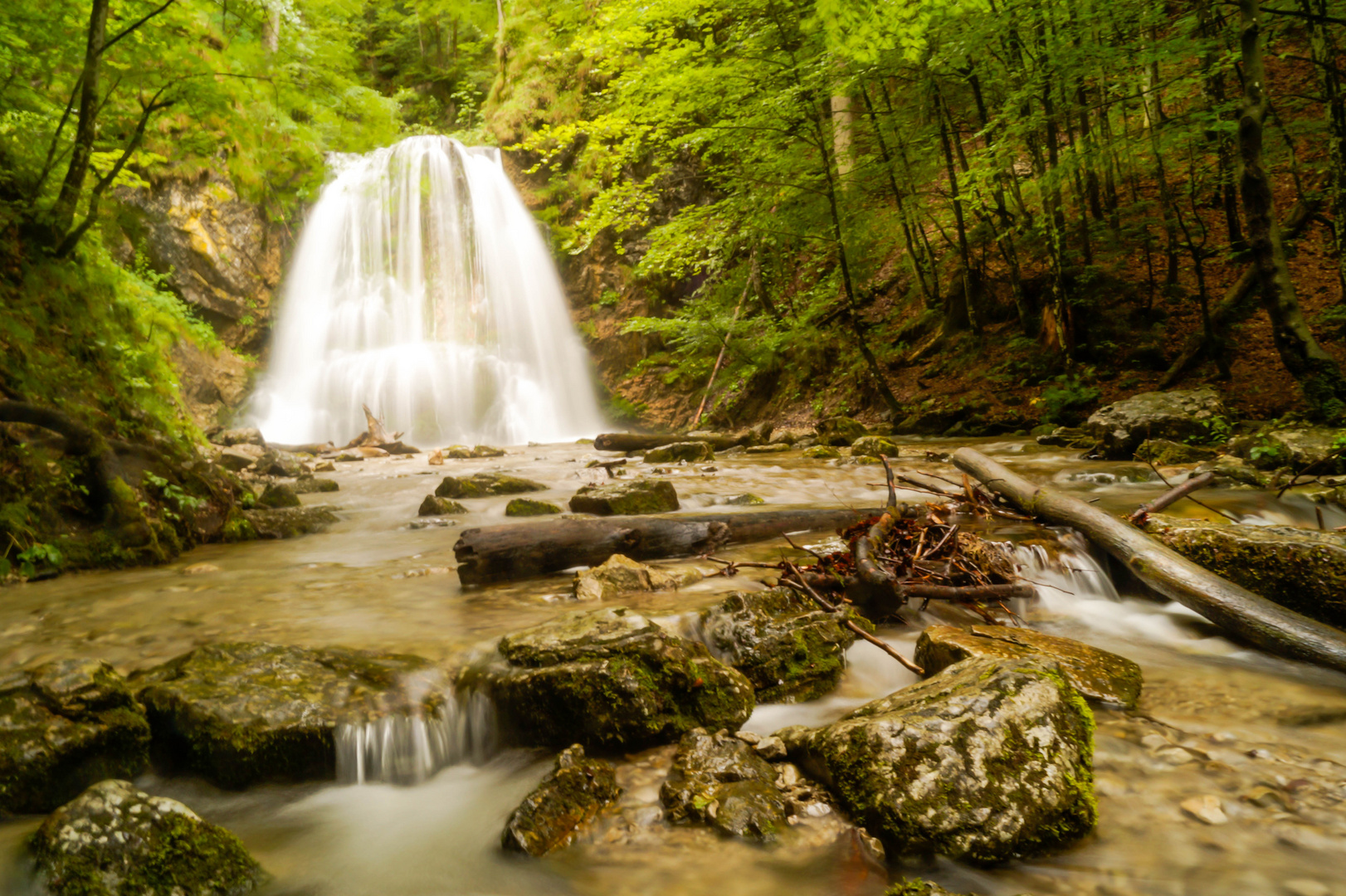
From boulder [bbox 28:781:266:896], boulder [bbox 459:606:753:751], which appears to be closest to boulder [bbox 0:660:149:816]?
boulder [bbox 28:781:266:896]

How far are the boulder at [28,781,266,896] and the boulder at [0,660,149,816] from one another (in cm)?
43

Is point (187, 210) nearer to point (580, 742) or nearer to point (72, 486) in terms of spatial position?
point (72, 486)

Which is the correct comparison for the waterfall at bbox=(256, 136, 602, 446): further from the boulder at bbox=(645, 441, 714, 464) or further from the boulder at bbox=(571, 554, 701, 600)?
the boulder at bbox=(571, 554, 701, 600)

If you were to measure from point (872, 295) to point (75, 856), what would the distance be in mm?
16098

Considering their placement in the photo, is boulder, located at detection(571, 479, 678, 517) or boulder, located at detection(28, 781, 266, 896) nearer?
boulder, located at detection(28, 781, 266, 896)

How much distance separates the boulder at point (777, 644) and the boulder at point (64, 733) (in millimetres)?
2267

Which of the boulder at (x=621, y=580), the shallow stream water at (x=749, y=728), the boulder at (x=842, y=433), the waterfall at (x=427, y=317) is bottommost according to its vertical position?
the shallow stream water at (x=749, y=728)

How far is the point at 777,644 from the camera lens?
2986 millimetres

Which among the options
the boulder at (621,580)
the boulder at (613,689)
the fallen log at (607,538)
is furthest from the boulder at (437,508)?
the boulder at (613,689)

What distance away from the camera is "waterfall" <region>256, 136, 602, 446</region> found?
19.5 metres

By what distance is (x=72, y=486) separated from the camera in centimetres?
480

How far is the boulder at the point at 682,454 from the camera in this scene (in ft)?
35.8

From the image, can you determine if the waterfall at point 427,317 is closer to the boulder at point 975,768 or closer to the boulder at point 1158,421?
the boulder at point 1158,421

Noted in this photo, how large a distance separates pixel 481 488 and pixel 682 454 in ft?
12.1
